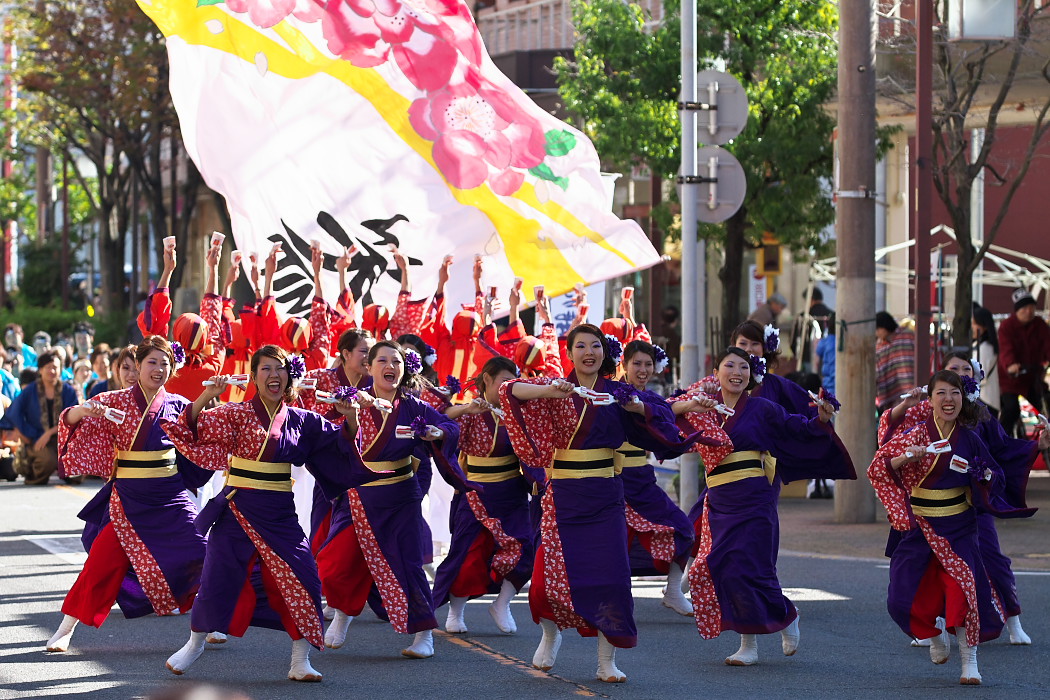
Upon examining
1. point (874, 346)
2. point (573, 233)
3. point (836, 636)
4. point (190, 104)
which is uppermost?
point (190, 104)

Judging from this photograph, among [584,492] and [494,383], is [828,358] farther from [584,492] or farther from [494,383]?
[584,492]

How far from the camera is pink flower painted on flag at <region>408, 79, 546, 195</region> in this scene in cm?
1291

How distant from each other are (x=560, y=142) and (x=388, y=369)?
16.1 ft

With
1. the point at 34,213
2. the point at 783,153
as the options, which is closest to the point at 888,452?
the point at 783,153

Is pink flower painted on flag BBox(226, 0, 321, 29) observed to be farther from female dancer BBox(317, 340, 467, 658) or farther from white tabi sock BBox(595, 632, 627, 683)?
white tabi sock BBox(595, 632, 627, 683)

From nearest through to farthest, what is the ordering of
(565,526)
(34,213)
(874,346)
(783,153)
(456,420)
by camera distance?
(565,526) < (456,420) < (874,346) < (783,153) < (34,213)

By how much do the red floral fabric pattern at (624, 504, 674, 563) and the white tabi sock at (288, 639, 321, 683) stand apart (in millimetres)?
2452

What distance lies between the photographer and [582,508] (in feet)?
25.4

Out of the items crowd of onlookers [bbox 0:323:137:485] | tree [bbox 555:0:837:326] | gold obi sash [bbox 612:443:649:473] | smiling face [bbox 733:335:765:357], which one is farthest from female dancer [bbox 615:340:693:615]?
tree [bbox 555:0:837:326]

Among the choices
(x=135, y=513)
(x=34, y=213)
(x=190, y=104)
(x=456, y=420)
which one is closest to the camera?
(x=135, y=513)

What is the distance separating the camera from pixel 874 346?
1354cm

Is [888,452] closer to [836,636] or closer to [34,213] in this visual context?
[836,636]

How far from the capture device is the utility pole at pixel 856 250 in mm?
13195

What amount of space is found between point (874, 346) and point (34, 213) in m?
47.3
